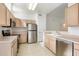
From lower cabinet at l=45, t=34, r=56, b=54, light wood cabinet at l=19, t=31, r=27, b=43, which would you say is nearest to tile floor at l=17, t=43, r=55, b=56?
lower cabinet at l=45, t=34, r=56, b=54

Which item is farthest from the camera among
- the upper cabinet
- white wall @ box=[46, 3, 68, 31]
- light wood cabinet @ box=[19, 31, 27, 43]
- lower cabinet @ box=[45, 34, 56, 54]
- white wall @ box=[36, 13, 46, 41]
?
white wall @ box=[46, 3, 68, 31]

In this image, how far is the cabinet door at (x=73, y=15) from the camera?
3658 millimetres

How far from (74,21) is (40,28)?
6311 mm

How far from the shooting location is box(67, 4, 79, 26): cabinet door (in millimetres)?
3658

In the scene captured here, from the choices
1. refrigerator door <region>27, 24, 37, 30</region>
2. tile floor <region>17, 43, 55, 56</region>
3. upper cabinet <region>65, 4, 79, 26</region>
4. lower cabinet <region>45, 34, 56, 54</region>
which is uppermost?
upper cabinet <region>65, 4, 79, 26</region>

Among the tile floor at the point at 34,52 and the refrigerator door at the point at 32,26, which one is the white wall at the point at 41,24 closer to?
the refrigerator door at the point at 32,26

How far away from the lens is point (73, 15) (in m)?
3.89

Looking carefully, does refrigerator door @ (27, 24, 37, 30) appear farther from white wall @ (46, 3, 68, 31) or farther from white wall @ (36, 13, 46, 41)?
white wall @ (46, 3, 68, 31)

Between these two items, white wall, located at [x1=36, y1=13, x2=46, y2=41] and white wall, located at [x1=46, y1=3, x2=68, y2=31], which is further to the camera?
white wall, located at [x1=46, y1=3, x2=68, y2=31]

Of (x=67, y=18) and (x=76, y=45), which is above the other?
(x=67, y=18)

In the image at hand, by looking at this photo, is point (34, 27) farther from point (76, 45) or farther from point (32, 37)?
point (76, 45)

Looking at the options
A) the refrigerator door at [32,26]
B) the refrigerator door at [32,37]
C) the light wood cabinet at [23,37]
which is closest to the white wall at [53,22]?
the refrigerator door at [32,26]

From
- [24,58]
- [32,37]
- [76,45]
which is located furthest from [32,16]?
[24,58]

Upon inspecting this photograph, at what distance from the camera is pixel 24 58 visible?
108 centimetres
